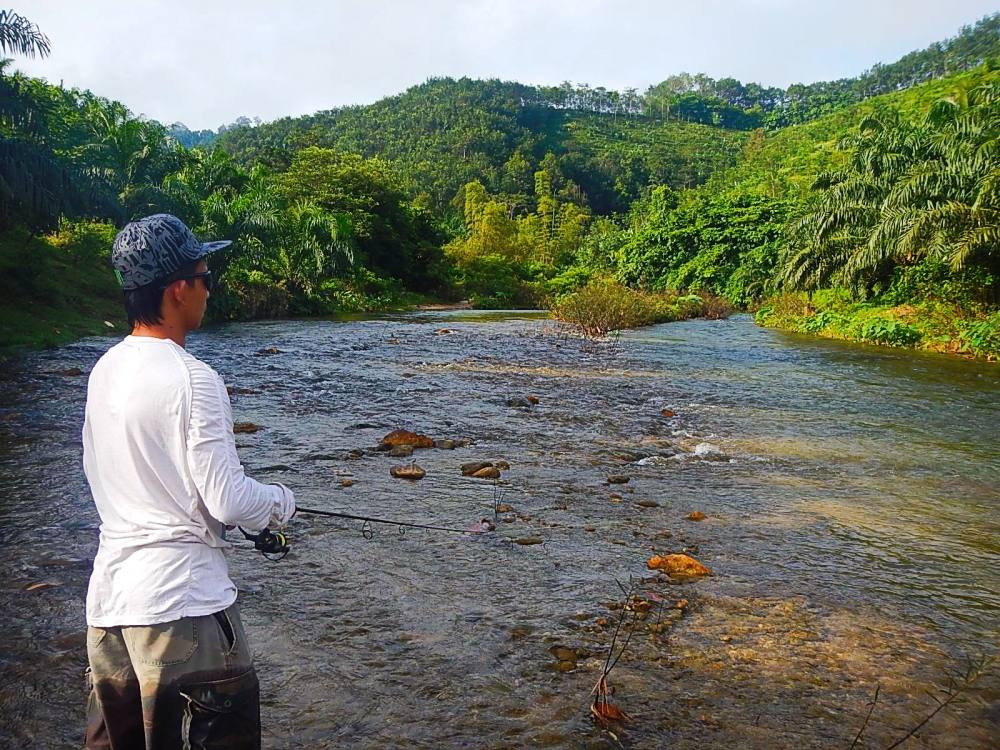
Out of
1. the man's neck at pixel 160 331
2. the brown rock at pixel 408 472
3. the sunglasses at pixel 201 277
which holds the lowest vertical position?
the brown rock at pixel 408 472

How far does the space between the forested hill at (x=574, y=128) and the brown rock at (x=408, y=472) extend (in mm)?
72383

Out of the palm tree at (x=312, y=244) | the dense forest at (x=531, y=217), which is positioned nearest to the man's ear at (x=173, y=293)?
the dense forest at (x=531, y=217)

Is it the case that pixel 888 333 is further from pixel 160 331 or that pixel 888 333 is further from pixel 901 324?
pixel 160 331

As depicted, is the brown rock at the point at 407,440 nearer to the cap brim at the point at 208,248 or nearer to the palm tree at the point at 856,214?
the cap brim at the point at 208,248

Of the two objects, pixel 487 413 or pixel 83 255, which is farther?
pixel 83 255

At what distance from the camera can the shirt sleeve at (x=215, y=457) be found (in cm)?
187

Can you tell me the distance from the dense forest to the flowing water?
370 inches

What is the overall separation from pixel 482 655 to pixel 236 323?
23.7m

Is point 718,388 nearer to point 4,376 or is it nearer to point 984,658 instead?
point 984,658

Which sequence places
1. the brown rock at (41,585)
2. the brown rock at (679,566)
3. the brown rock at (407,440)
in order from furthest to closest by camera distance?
the brown rock at (407,440), the brown rock at (679,566), the brown rock at (41,585)

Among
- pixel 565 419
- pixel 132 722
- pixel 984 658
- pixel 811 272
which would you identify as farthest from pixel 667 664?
pixel 811 272

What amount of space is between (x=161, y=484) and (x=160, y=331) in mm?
415

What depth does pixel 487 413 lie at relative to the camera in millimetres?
10344

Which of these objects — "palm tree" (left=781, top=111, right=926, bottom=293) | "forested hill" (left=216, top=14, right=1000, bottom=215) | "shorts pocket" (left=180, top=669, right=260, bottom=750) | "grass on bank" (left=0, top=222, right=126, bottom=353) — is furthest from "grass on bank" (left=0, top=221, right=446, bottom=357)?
"forested hill" (left=216, top=14, right=1000, bottom=215)
